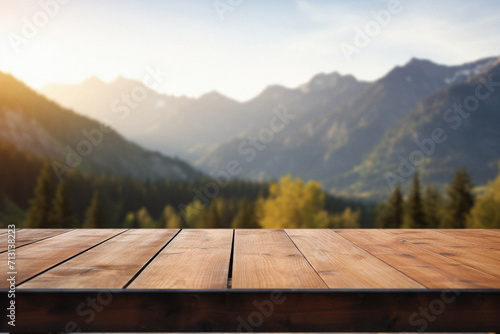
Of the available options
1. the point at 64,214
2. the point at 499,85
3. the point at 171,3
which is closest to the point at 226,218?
the point at 64,214

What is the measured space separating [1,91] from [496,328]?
97.4m

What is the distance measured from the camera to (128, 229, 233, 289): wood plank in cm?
137

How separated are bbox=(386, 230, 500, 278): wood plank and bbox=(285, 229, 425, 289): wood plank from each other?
418mm

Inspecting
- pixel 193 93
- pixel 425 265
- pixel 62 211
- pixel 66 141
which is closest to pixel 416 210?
pixel 62 211

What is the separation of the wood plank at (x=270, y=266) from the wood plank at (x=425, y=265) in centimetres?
40

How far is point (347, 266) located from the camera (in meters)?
1.66

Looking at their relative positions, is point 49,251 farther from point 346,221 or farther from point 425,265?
point 346,221

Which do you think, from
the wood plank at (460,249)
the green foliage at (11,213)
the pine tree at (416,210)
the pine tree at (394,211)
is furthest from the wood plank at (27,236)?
the green foliage at (11,213)

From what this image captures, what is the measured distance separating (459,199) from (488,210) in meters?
6.07

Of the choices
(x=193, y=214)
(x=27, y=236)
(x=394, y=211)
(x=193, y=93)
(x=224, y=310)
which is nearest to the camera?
(x=224, y=310)

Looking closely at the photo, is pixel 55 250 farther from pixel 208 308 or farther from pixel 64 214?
pixel 64 214

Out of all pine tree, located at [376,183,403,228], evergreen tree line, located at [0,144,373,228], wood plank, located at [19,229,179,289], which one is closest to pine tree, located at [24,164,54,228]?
evergreen tree line, located at [0,144,373,228]

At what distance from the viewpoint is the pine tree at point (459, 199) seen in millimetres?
33406

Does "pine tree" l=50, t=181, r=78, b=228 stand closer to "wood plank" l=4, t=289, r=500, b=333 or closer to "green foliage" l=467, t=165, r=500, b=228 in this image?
"green foliage" l=467, t=165, r=500, b=228
